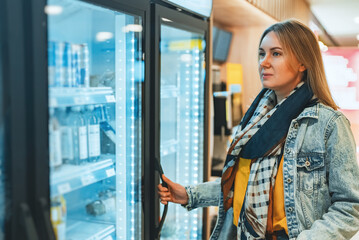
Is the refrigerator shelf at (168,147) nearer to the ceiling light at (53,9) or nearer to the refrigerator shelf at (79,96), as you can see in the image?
the refrigerator shelf at (79,96)

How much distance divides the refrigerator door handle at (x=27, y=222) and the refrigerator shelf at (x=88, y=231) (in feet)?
1.20

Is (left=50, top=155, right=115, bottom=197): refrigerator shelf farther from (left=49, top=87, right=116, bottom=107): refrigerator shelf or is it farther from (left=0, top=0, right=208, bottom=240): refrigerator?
(left=49, top=87, right=116, bottom=107): refrigerator shelf

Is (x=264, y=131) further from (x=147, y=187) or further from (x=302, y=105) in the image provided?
(x=147, y=187)

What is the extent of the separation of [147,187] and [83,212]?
1.06ft

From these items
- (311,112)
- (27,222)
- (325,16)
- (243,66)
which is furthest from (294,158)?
(325,16)

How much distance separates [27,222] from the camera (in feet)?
3.66

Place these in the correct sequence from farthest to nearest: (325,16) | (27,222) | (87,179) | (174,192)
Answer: (325,16)
(174,192)
(87,179)
(27,222)

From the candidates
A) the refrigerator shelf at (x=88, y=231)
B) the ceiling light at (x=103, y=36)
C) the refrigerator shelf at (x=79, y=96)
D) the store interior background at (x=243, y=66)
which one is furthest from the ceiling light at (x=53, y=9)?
the store interior background at (x=243, y=66)

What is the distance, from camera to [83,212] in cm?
166

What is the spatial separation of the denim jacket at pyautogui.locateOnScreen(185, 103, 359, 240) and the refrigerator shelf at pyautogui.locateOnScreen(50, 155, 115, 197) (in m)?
0.76

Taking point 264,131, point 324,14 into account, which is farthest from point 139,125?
point 324,14

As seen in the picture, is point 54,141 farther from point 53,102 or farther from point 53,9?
point 53,9

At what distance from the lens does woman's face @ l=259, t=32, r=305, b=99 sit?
161 centimetres

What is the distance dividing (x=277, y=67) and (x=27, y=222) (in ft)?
3.73
